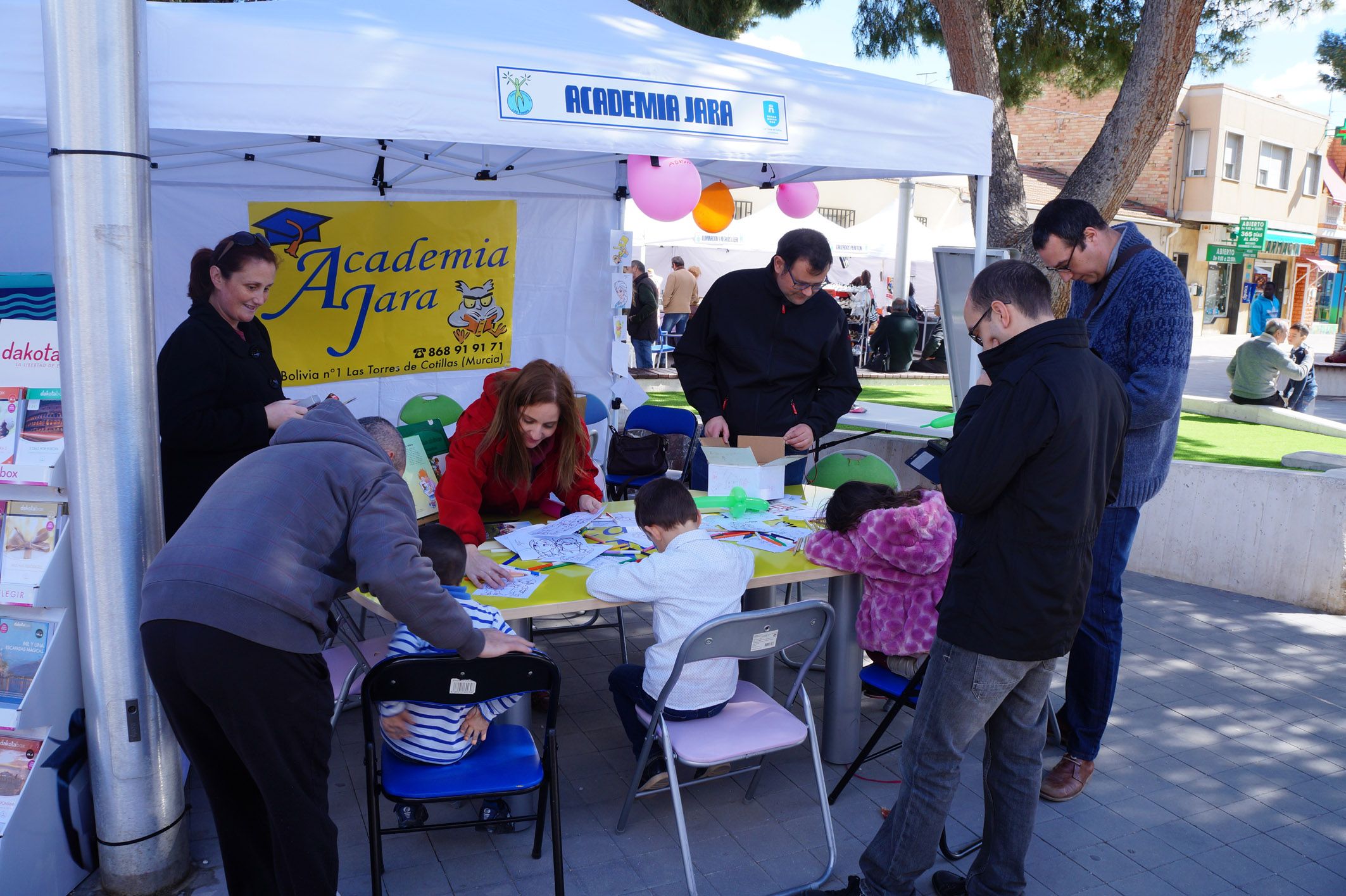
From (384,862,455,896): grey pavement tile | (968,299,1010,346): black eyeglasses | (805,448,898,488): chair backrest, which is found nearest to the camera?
(968,299,1010,346): black eyeglasses

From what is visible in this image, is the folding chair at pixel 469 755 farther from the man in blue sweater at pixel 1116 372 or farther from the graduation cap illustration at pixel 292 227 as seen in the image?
the graduation cap illustration at pixel 292 227

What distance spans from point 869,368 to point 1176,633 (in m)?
10.0

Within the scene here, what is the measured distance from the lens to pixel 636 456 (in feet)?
16.4

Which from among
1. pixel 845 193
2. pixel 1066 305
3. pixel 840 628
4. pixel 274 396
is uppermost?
pixel 845 193

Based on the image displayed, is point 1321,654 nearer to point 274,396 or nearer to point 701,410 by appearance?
point 701,410

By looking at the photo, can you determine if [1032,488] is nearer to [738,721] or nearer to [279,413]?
[738,721]

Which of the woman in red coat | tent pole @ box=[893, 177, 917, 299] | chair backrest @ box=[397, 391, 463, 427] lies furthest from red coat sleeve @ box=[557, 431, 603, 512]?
tent pole @ box=[893, 177, 917, 299]

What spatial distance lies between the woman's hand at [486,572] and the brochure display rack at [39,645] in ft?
3.27

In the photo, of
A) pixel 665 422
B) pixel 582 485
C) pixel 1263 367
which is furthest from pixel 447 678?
pixel 1263 367

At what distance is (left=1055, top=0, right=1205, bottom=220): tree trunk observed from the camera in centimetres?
584

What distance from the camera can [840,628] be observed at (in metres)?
3.25

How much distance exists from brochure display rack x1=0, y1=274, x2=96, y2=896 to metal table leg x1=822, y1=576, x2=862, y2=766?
7.13ft

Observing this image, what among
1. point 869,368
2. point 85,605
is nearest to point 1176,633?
point 85,605

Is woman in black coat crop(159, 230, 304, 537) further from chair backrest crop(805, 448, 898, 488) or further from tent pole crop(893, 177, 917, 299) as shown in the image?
tent pole crop(893, 177, 917, 299)
